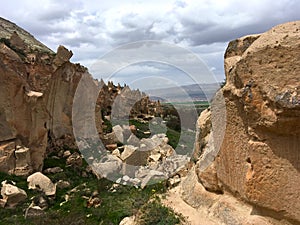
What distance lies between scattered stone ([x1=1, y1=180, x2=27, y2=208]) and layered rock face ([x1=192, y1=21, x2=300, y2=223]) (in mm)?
10852

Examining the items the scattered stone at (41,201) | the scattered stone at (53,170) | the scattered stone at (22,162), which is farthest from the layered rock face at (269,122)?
the scattered stone at (53,170)

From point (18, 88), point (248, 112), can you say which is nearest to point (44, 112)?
point (18, 88)

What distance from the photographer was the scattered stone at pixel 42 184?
15.8 m

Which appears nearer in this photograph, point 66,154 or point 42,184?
point 42,184

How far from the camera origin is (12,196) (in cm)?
1452

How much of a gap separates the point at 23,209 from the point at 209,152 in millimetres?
9171

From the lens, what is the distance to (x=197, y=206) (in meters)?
7.23

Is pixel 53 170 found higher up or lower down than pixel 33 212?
higher up

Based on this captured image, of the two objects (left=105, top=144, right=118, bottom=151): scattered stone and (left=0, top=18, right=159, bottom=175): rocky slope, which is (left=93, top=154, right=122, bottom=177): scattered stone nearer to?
(left=0, top=18, right=159, bottom=175): rocky slope

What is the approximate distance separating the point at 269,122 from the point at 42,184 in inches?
515

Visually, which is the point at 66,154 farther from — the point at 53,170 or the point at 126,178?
the point at 126,178

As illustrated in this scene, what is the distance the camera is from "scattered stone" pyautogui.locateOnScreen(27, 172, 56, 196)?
1585 cm

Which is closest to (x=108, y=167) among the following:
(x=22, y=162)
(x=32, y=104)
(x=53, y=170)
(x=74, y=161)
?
(x=74, y=161)

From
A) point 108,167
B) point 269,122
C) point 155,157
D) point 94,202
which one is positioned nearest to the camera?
point 269,122
